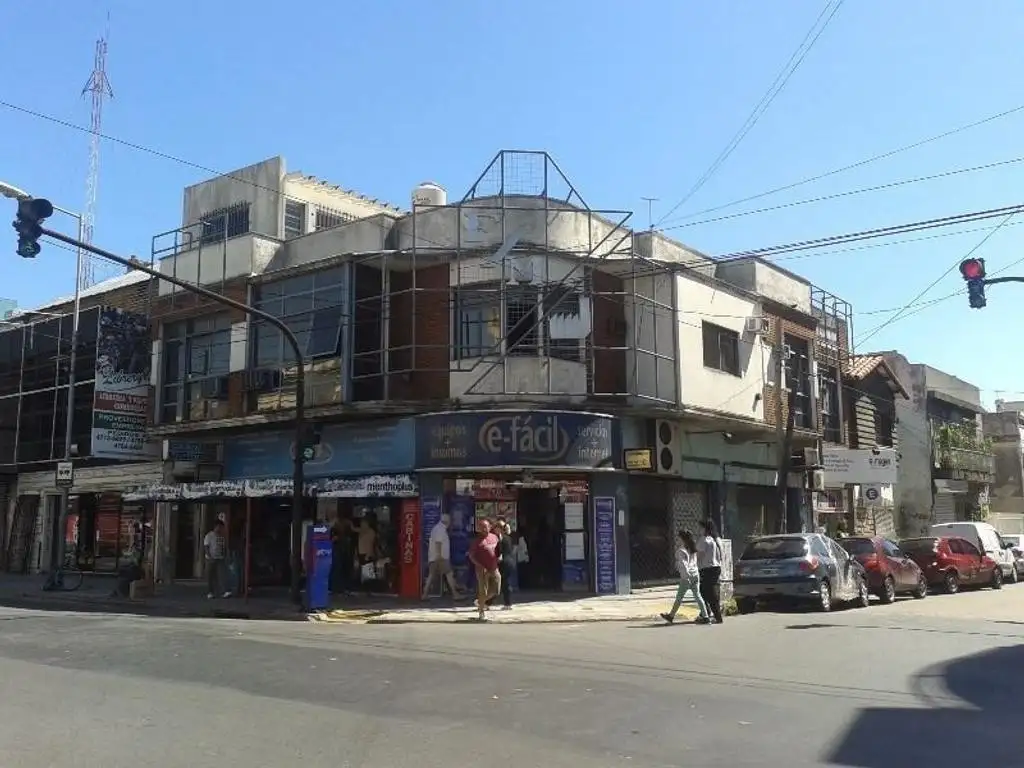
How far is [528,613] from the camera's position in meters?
18.3

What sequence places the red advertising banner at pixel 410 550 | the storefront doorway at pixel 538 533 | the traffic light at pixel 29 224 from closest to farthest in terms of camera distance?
the traffic light at pixel 29 224
the red advertising banner at pixel 410 550
the storefront doorway at pixel 538 533

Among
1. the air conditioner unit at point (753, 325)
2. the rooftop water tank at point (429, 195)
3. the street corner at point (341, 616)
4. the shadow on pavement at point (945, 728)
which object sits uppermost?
the rooftop water tank at point (429, 195)

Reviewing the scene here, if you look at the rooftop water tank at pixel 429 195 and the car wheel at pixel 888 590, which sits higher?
the rooftop water tank at pixel 429 195

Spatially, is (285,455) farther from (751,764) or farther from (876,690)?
(751,764)

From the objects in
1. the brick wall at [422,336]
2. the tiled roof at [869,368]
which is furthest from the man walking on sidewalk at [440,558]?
the tiled roof at [869,368]

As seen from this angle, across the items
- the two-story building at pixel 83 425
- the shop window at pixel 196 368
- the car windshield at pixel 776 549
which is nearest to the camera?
the car windshield at pixel 776 549

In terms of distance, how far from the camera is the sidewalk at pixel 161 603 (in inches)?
750

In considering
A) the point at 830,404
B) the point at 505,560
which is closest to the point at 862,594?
the point at 505,560

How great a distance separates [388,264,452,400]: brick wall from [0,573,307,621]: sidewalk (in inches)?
221

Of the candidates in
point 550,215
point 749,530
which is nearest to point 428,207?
point 550,215

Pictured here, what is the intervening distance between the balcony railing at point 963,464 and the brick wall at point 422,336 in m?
26.8

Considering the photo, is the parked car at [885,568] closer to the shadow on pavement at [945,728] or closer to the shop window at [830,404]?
the shop window at [830,404]

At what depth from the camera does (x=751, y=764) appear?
6562 millimetres

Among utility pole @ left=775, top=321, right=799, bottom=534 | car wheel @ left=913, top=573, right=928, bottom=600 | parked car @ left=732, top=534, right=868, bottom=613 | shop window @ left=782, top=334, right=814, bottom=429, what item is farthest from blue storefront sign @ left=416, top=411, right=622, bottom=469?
shop window @ left=782, top=334, right=814, bottom=429
